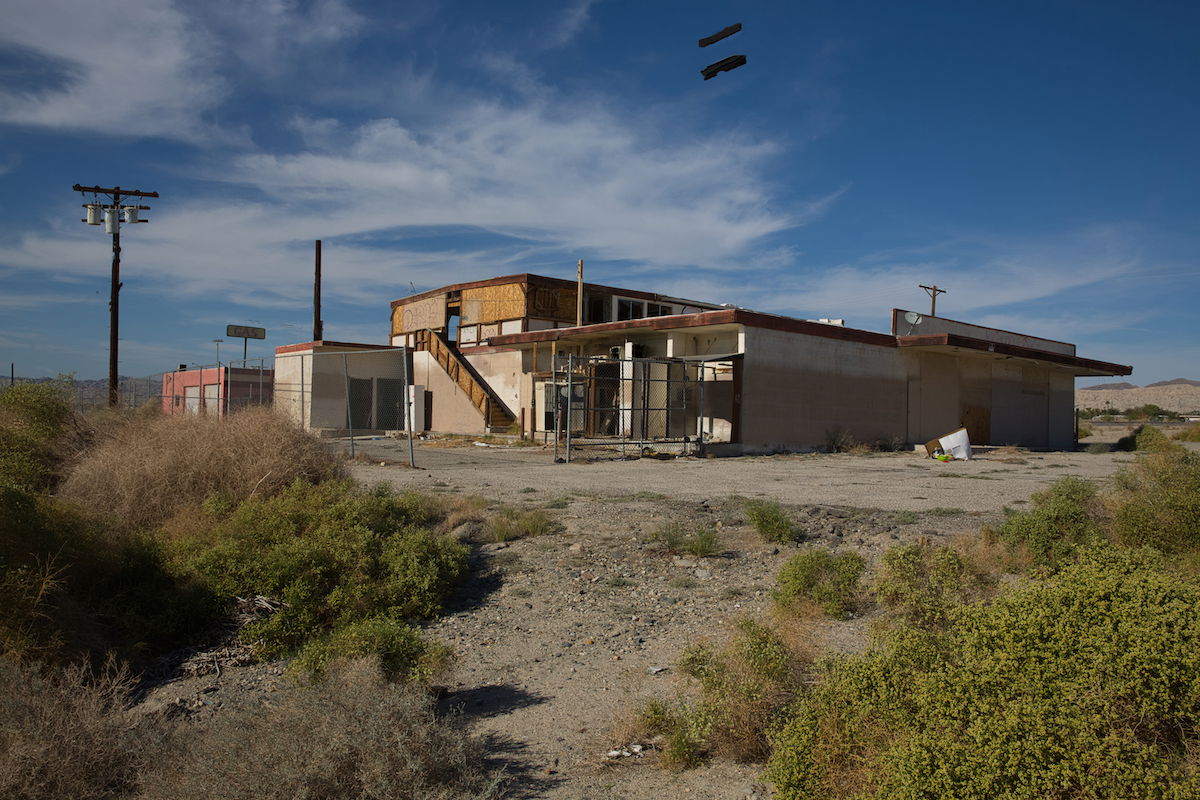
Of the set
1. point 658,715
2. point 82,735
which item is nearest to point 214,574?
point 82,735

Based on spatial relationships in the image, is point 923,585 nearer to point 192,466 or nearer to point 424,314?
point 192,466

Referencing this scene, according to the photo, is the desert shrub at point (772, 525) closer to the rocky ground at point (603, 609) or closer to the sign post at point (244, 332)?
the rocky ground at point (603, 609)

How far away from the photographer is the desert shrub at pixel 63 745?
12.2 ft

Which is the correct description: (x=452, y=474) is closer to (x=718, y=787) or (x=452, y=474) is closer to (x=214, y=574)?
(x=214, y=574)

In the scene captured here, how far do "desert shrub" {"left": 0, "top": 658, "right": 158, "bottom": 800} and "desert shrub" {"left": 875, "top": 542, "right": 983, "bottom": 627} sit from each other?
4425mm

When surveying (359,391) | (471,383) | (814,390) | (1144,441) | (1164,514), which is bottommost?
(1164,514)

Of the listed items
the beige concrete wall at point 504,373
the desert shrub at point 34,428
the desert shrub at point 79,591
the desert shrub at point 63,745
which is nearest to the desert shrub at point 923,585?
the desert shrub at point 63,745

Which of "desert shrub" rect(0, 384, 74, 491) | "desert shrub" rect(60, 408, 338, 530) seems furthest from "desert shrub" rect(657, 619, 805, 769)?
"desert shrub" rect(0, 384, 74, 491)

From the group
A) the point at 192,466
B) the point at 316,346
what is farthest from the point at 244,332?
the point at 192,466

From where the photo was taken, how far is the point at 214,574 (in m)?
7.54

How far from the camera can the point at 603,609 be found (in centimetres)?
718

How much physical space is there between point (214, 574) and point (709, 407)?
56.5 feet

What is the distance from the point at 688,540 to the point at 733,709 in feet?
15.1

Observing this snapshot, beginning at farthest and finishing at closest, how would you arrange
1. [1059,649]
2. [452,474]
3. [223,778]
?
[452,474]
[223,778]
[1059,649]
